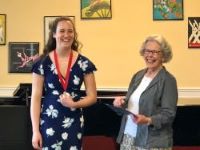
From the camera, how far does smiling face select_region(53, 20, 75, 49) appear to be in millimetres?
2020

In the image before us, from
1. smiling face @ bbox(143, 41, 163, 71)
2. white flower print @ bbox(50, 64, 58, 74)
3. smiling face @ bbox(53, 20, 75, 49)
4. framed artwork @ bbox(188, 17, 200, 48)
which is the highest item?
framed artwork @ bbox(188, 17, 200, 48)

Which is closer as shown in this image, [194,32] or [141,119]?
[141,119]

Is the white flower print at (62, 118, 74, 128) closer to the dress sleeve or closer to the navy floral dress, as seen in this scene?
the navy floral dress

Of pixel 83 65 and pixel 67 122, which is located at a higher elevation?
pixel 83 65

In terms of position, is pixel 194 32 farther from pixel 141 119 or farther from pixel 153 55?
pixel 141 119

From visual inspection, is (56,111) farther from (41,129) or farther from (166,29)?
(166,29)

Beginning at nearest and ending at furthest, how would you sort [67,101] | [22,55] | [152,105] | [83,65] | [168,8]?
[67,101], [83,65], [152,105], [168,8], [22,55]

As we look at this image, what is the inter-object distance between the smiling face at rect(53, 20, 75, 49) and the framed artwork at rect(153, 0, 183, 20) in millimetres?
3364

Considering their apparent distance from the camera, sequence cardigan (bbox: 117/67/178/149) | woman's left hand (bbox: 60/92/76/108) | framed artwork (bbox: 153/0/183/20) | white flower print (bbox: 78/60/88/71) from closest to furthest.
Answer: woman's left hand (bbox: 60/92/76/108) → white flower print (bbox: 78/60/88/71) → cardigan (bbox: 117/67/178/149) → framed artwork (bbox: 153/0/183/20)

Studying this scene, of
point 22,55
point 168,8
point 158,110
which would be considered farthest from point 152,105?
point 22,55

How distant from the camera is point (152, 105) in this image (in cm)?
223

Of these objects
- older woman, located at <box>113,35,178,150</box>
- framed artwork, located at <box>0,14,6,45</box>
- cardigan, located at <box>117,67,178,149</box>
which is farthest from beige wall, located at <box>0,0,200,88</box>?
cardigan, located at <box>117,67,178,149</box>

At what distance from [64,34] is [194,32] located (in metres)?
3.55

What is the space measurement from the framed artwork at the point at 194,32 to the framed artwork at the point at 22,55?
83.3 inches
